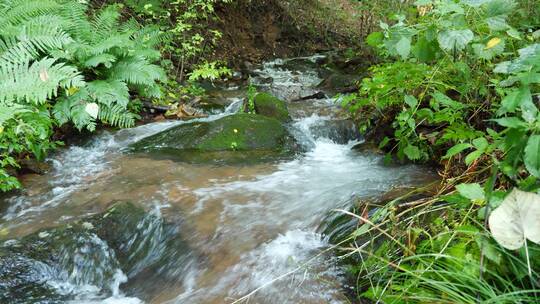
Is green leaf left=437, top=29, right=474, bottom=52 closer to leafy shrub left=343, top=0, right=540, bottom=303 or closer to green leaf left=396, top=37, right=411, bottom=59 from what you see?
leafy shrub left=343, top=0, right=540, bottom=303

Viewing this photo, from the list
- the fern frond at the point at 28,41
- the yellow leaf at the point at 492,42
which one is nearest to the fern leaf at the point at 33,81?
the fern frond at the point at 28,41

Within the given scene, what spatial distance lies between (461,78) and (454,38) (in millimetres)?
1174

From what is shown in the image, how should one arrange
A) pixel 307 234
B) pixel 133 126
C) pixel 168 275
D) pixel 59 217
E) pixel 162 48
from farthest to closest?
1. pixel 162 48
2. pixel 133 126
3. pixel 59 217
4. pixel 307 234
5. pixel 168 275

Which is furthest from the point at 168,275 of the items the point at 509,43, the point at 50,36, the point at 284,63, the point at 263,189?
the point at 284,63

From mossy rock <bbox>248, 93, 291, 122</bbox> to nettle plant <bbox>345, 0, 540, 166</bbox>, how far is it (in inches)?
72.2

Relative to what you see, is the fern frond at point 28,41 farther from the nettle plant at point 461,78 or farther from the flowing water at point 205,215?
the nettle plant at point 461,78

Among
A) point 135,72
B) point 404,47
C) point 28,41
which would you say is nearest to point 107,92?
point 135,72

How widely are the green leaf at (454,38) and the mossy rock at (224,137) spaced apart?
2719 millimetres

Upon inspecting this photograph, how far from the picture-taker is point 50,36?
4.25 m

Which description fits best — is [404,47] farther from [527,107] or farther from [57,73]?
[57,73]

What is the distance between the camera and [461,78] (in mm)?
3125

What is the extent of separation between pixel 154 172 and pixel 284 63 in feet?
22.8

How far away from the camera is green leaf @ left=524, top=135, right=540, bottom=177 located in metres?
1.20

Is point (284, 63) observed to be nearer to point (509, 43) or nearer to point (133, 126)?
point (133, 126)
